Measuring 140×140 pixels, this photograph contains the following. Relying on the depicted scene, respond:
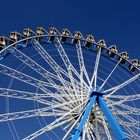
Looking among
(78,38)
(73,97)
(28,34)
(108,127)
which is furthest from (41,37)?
(108,127)

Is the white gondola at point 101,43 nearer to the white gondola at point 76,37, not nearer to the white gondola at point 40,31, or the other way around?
the white gondola at point 76,37

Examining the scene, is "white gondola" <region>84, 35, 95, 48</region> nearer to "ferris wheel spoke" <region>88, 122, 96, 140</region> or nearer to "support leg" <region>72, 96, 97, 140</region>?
"support leg" <region>72, 96, 97, 140</region>

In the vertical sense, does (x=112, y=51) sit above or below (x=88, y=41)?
below

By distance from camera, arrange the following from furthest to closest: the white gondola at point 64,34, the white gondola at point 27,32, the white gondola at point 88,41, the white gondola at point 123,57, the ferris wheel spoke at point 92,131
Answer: the white gondola at point 123,57 < the white gondola at point 88,41 < the white gondola at point 64,34 < the white gondola at point 27,32 < the ferris wheel spoke at point 92,131

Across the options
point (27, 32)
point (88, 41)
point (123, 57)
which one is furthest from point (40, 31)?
point (123, 57)

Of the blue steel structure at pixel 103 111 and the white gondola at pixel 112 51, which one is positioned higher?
the white gondola at pixel 112 51

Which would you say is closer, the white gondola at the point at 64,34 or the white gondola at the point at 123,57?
the white gondola at the point at 64,34

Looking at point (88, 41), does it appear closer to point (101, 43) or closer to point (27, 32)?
point (101, 43)

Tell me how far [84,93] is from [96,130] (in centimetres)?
301

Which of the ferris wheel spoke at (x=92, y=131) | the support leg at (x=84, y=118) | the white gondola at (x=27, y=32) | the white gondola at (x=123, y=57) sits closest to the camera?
the support leg at (x=84, y=118)

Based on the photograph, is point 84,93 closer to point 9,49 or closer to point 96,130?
point 96,130

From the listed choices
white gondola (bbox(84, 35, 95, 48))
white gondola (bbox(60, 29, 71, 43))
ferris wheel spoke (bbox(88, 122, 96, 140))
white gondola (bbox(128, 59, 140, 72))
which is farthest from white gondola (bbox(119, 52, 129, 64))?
ferris wheel spoke (bbox(88, 122, 96, 140))

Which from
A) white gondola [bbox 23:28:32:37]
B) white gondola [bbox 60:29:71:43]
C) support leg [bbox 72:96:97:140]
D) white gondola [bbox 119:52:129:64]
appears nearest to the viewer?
support leg [bbox 72:96:97:140]

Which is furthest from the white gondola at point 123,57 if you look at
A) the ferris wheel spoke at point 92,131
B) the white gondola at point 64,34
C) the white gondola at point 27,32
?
the ferris wheel spoke at point 92,131
